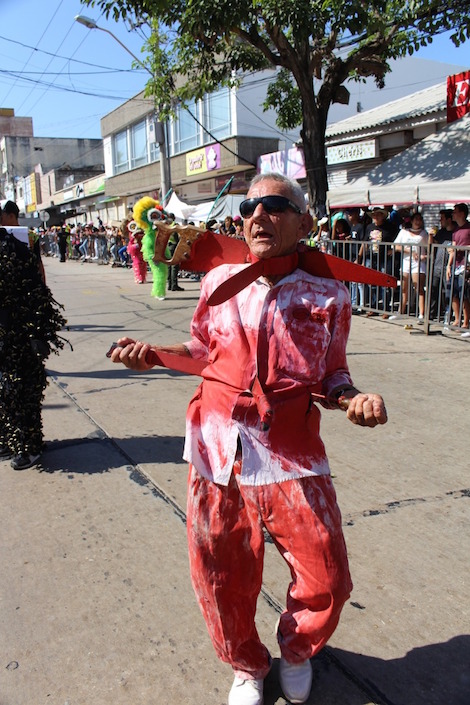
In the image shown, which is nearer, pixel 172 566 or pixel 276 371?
pixel 276 371

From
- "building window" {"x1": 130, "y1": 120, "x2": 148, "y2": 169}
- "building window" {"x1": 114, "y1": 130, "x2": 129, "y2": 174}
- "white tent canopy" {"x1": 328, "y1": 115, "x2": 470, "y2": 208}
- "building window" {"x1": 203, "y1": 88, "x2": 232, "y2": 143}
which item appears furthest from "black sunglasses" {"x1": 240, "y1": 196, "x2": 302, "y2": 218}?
"building window" {"x1": 114, "y1": 130, "x2": 129, "y2": 174}

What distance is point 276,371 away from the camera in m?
1.90

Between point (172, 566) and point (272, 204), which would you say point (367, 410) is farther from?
point (172, 566)

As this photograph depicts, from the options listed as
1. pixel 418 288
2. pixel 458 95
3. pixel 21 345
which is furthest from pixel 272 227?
pixel 458 95

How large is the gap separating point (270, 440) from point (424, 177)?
9.37 metres

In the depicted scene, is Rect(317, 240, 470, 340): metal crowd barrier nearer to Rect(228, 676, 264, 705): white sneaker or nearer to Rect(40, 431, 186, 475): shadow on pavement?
Rect(40, 431, 186, 475): shadow on pavement

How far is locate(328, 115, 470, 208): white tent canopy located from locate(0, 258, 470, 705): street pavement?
4675 millimetres

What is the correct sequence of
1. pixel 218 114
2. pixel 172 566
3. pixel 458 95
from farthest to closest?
pixel 218 114
pixel 458 95
pixel 172 566

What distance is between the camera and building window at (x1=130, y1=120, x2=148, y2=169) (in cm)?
3228

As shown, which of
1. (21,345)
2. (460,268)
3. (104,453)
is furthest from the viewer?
(460,268)

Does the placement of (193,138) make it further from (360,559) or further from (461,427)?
(360,559)

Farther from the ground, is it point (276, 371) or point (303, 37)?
point (303, 37)

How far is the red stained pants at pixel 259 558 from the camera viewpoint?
1.89 metres

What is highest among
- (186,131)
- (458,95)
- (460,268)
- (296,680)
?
(186,131)
